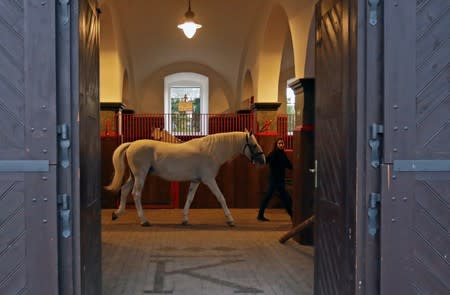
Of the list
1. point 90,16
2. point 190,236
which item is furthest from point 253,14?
point 90,16

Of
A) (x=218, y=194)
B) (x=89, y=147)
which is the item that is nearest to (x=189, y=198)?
(x=218, y=194)

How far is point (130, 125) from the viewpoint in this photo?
39.7 ft

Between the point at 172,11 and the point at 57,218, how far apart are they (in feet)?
33.5

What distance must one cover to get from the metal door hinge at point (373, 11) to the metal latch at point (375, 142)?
57 cm

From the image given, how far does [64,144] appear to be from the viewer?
3.01m

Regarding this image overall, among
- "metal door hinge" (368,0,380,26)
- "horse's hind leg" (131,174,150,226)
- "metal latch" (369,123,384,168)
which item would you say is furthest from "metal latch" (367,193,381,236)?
"horse's hind leg" (131,174,150,226)

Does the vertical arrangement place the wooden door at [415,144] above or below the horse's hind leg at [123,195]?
above

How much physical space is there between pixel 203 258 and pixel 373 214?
3917mm

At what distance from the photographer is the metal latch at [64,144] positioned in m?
3.00

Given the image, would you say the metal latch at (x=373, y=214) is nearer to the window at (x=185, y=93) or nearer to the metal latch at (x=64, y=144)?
the metal latch at (x=64, y=144)

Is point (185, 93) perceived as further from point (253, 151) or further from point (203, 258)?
point (203, 258)

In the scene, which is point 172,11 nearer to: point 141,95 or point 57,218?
point 141,95

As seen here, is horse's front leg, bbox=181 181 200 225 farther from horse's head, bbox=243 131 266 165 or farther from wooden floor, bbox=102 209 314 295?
horse's head, bbox=243 131 266 165

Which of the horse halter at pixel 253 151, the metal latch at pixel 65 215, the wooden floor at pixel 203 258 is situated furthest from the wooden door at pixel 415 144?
the horse halter at pixel 253 151
